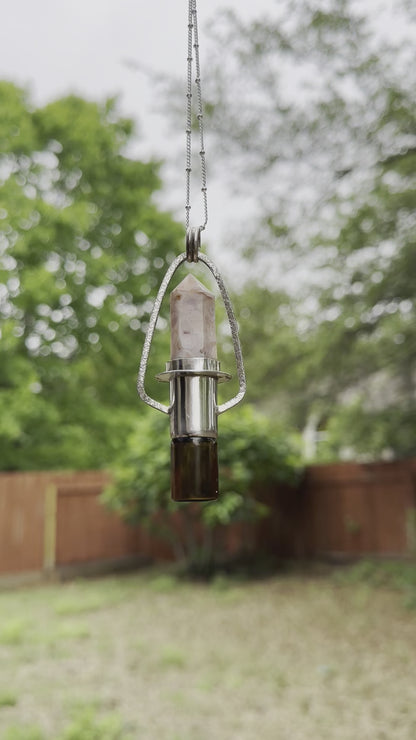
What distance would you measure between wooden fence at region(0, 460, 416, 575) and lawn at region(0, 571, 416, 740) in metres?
1.36

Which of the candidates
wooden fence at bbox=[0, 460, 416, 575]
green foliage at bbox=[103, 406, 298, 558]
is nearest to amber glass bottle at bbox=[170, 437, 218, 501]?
green foliage at bbox=[103, 406, 298, 558]

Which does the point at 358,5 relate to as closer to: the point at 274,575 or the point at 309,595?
the point at 309,595

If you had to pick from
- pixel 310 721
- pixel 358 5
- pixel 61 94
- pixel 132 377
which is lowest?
pixel 310 721

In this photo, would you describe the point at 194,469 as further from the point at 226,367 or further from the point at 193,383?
the point at 226,367

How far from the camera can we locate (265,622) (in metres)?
6.50

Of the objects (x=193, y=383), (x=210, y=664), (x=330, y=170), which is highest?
(x=330, y=170)

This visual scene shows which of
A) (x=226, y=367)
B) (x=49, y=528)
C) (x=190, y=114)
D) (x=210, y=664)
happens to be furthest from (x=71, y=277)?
(x=190, y=114)

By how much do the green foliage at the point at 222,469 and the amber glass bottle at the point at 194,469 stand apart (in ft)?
23.7

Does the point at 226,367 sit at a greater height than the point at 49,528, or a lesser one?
greater

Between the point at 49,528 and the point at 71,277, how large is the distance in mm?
4236

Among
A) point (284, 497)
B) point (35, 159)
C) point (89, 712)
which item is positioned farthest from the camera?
point (35, 159)

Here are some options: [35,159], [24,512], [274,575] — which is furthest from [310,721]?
[35,159]

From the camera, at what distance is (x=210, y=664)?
5.08 metres

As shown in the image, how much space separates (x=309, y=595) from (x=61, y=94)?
34.6ft
